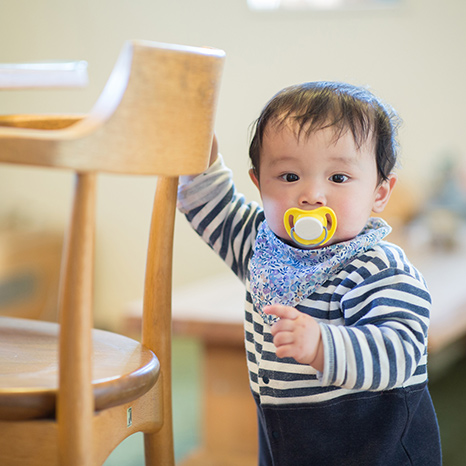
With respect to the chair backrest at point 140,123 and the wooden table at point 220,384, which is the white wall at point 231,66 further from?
the chair backrest at point 140,123

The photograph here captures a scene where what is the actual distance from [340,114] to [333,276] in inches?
7.5

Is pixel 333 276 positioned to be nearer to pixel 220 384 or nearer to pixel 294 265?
pixel 294 265

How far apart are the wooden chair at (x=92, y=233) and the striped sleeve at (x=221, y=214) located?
21cm

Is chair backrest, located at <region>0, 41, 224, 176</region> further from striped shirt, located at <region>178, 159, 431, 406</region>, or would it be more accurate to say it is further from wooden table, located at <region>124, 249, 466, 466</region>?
wooden table, located at <region>124, 249, 466, 466</region>

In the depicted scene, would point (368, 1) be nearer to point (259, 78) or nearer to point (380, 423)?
point (259, 78)

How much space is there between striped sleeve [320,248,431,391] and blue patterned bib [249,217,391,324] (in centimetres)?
3

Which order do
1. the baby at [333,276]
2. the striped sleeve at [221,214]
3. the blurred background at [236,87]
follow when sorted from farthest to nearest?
the blurred background at [236,87] → the striped sleeve at [221,214] → the baby at [333,276]

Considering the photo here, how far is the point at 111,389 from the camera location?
2.28ft

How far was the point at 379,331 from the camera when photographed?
28.2 inches

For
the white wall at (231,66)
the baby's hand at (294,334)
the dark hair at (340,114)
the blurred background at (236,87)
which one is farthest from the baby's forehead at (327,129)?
the white wall at (231,66)

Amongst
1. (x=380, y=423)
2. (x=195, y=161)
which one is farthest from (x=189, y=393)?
(x=195, y=161)

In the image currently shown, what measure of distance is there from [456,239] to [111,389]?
85.3 inches

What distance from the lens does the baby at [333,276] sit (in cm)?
79

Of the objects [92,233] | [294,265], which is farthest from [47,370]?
[294,265]
